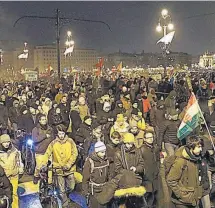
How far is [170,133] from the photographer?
32.2 ft

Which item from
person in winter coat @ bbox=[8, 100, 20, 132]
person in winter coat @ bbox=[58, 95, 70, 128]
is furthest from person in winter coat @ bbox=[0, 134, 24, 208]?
person in winter coat @ bbox=[8, 100, 20, 132]

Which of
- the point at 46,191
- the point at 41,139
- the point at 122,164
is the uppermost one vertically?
the point at 41,139

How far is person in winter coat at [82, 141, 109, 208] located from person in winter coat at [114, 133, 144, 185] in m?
0.18

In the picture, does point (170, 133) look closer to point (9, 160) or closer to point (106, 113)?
point (106, 113)

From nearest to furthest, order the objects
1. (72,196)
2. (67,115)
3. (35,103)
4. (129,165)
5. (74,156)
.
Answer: (129,165) < (74,156) < (72,196) < (67,115) < (35,103)

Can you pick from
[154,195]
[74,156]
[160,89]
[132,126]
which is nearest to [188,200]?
[154,195]

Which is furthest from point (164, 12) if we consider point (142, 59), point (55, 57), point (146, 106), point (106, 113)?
point (55, 57)

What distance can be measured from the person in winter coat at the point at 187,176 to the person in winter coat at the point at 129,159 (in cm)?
76

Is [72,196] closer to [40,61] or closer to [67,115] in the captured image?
[67,115]

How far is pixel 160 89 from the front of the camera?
80.0 ft

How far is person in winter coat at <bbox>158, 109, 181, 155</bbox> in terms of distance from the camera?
9781 millimetres

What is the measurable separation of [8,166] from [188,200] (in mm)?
2711

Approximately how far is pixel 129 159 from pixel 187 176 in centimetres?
102

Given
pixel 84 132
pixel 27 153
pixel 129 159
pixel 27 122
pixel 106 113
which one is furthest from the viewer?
pixel 27 122
